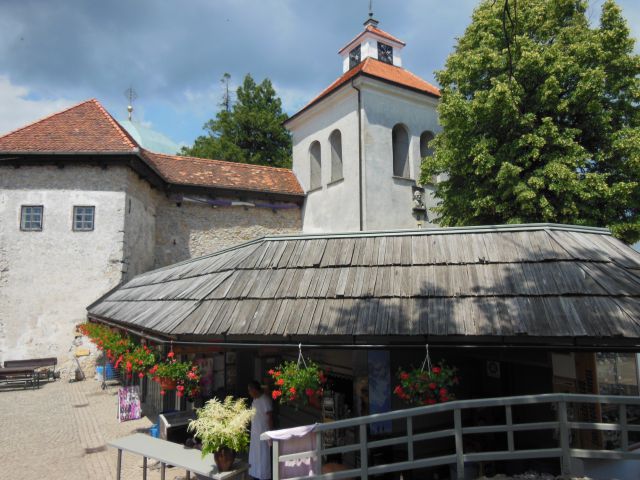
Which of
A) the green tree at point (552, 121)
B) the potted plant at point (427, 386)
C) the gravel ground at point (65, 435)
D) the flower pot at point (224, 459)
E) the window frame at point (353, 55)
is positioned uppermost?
the window frame at point (353, 55)

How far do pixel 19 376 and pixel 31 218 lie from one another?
5449mm

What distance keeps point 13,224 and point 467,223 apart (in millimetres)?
15846

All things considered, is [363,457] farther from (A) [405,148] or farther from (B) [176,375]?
(A) [405,148]

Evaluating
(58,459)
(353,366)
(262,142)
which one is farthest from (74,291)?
(262,142)

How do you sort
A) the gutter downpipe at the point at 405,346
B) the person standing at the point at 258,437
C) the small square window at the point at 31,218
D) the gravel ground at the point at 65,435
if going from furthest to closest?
the small square window at the point at 31,218 < the gravel ground at the point at 65,435 < the person standing at the point at 258,437 < the gutter downpipe at the point at 405,346

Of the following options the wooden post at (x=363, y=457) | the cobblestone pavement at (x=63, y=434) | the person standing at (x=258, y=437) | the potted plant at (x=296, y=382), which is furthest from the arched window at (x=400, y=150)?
the wooden post at (x=363, y=457)

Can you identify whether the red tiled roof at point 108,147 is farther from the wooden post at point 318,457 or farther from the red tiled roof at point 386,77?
the wooden post at point 318,457

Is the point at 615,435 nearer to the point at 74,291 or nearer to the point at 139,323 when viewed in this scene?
the point at 139,323

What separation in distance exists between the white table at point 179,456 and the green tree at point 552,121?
10385 mm

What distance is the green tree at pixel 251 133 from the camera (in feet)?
102

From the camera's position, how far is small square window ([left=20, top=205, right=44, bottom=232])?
1507cm

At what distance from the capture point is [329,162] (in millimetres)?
20141

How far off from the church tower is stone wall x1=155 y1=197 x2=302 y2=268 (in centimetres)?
236

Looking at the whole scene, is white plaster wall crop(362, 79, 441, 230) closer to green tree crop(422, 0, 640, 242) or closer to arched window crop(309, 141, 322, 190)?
arched window crop(309, 141, 322, 190)
